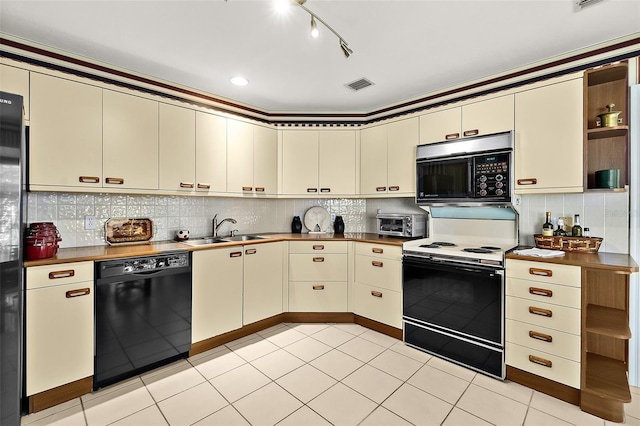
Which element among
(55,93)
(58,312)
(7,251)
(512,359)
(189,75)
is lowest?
(512,359)

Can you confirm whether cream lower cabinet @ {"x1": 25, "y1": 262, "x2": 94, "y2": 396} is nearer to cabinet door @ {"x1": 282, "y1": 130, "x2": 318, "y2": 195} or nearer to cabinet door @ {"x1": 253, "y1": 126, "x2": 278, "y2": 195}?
cabinet door @ {"x1": 253, "y1": 126, "x2": 278, "y2": 195}

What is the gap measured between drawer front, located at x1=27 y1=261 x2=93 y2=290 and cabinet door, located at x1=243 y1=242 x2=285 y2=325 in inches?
49.6

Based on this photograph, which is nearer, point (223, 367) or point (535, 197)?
point (223, 367)

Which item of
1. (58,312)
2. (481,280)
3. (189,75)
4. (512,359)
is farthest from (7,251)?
(512,359)

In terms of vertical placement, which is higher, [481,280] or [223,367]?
[481,280]

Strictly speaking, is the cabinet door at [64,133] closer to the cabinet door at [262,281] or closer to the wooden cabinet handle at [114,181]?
the wooden cabinet handle at [114,181]

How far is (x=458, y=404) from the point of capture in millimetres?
1963

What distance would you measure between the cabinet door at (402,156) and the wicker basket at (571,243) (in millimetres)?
1167

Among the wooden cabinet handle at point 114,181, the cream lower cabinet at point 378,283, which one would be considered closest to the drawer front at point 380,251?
the cream lower cabinet at point 378,283

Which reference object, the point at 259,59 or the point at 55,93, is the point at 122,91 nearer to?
the point at 55,93

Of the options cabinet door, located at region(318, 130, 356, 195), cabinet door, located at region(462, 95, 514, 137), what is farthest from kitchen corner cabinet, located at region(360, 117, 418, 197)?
cabinet door, located at region(462, 95, 514, 137)

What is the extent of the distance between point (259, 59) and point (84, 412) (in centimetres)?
272

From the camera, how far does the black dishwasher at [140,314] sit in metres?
2.12

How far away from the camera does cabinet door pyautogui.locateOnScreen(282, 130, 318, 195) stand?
3.61 metres
